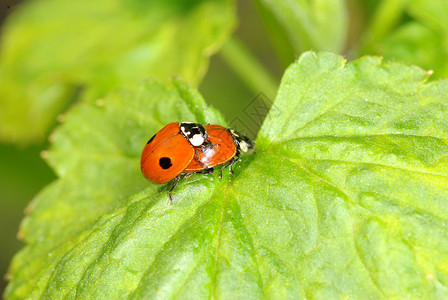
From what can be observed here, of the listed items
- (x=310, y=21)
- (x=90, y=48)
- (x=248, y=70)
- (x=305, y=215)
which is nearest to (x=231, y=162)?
(x=305, y=215)

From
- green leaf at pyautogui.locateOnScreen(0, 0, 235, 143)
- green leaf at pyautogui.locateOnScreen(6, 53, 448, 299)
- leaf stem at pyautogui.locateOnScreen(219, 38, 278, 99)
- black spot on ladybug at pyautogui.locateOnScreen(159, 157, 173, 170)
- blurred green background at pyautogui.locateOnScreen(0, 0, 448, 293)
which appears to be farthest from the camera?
leaf stem at pyautogui.locateOnScreen(219, 38, 278, 99)

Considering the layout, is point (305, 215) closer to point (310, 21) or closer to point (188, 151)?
point (188, 151)

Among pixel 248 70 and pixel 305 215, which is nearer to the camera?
pixel 305 215

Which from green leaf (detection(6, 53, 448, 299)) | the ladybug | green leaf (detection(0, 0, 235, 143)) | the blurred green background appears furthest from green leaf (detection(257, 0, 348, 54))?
the ladybug

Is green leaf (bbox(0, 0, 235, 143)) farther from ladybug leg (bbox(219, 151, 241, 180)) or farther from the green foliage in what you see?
ladybug leg (bbox(219, 151, 241, 180))

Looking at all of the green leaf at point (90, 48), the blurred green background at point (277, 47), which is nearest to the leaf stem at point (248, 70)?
the blurred green background at point (277, 47)

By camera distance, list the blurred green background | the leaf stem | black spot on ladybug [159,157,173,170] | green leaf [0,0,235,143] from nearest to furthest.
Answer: black spot on ladybug [159,157,173,170] → the blurred green background → green leaf [0,0,235,143] → the leaf stem

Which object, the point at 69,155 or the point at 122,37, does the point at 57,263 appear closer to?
the point at 69,155
